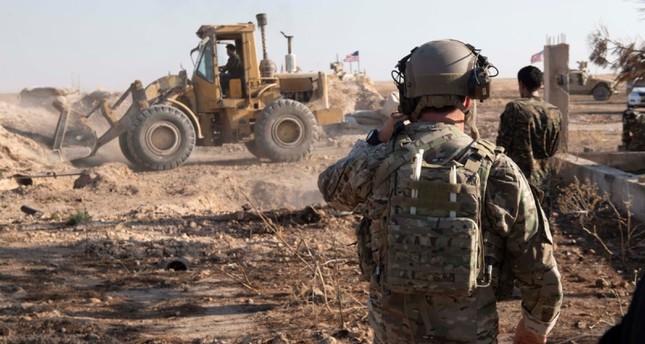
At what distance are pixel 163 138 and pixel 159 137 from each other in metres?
0.07

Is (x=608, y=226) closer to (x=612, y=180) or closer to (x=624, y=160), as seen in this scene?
(x=612, y=180)

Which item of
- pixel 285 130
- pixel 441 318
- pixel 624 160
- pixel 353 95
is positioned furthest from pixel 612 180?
pixel 353 95

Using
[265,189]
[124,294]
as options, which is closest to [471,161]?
[124,294]

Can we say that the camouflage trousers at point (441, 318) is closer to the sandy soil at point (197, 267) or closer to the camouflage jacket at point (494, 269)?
the camouflage jacket at point (494, 269)

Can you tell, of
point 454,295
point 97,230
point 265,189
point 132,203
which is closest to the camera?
point 454,295

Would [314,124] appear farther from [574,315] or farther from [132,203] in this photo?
[574,315]

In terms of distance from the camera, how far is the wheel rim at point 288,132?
44.5 feet

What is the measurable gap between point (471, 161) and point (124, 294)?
Result: 13.1 ft

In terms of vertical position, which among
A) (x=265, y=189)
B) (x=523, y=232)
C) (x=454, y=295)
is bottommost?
(x=265, y=189)

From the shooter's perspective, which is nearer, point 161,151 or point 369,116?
point 161,151

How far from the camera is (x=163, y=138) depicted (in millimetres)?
12852

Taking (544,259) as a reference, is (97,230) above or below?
below

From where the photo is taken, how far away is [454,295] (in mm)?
2131

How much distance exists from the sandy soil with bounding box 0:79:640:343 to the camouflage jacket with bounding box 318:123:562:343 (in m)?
2.03
